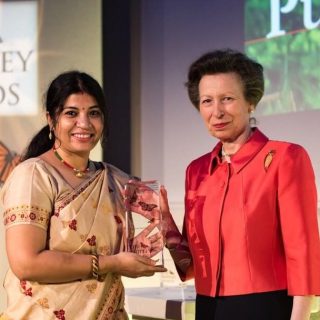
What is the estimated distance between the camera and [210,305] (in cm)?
167

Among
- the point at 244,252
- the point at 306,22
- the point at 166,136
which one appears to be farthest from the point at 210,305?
the point at 166,136

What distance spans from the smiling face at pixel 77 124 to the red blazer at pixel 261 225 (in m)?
0.33

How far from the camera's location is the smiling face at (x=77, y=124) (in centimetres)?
175

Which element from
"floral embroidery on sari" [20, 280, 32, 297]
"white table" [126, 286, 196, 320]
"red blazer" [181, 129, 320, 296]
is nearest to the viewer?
"red blazer" [181, 129, 320, 296]

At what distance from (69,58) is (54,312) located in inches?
96.4

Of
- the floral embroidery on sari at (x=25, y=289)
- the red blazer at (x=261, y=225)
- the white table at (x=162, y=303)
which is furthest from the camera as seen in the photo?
the white table at (x=162, y=303)

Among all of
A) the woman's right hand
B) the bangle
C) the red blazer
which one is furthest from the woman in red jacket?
the bangle

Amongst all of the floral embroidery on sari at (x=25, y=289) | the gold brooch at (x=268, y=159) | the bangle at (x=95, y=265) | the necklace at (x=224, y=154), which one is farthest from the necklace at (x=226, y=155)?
the floral embroidery on sari at (x=25, y=289)

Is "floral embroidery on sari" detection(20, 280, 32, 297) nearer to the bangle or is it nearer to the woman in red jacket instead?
the bangle

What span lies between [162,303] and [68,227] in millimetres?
576

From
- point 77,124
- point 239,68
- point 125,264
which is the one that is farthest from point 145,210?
point 239,68

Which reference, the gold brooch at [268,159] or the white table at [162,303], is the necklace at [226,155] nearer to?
the gold brooch at [268,159]

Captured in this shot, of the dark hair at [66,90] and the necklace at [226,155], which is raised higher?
the dark hair at [66,90]

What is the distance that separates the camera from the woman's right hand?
1654 millimetres
